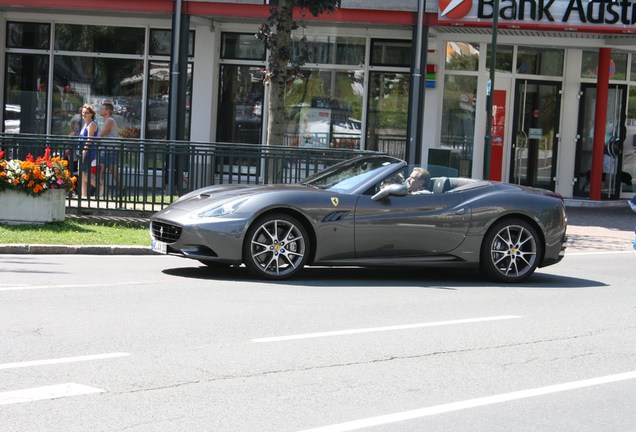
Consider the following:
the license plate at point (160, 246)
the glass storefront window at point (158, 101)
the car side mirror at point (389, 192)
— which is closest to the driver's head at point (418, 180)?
the car side mirror at point (389, 192)

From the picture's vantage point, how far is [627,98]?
80.0ft

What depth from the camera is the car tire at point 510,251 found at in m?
11.8

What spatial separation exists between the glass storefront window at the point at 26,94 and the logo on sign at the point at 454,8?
957 centimetres

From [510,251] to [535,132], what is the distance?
43.1 feet

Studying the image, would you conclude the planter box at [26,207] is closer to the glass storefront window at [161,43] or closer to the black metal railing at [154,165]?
the black metal railing at [154,165]

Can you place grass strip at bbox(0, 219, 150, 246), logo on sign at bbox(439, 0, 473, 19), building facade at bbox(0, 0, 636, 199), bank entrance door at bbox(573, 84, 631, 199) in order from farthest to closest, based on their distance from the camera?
bank entrance door at bbox(573, 84, 631, 199)
building facade at bbox(0, 0, 636, 199)
logo on sign at bbox(439, 0, 473, 19)
grass strip at bbox(0, 219, 150, 246)

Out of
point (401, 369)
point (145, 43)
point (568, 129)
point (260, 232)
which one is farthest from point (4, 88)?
point (401, 369)

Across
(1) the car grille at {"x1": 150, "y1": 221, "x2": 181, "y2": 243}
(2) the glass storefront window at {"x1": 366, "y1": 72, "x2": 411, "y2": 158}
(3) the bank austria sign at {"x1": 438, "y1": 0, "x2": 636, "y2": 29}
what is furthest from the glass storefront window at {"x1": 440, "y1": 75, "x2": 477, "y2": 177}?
(1) the car grille at {"x1": 150, "y1": 221, "x2": 181, "y2": 243}

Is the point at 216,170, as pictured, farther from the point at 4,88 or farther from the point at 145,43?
the point at 4,88

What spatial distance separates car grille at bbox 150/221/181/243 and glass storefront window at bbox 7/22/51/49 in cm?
1421

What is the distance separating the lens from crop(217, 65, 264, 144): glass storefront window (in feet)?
78.3

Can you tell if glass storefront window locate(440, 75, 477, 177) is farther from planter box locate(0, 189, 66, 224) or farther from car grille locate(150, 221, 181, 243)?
car grille locate(150, 221, 181, 243)

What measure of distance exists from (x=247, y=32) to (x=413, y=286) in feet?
44.3

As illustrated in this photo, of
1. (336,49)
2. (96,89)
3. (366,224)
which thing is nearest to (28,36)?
(96,89)
